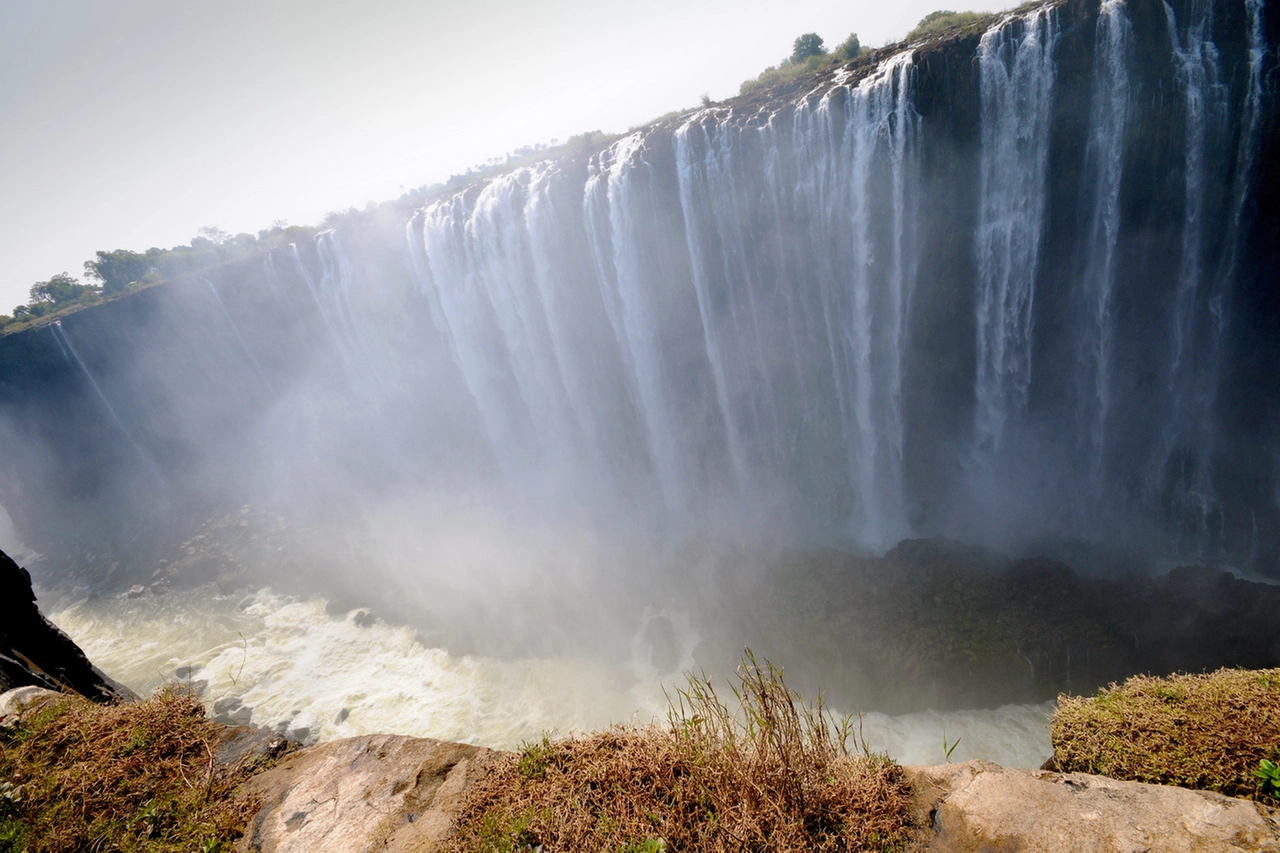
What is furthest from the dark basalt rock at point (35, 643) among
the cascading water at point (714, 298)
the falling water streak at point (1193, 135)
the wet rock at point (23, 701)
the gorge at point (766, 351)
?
the falling water streak at point (1193, 135)

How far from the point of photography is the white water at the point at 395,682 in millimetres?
8797

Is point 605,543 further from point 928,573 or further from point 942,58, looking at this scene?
point 942,58

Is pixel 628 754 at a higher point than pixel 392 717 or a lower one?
higher

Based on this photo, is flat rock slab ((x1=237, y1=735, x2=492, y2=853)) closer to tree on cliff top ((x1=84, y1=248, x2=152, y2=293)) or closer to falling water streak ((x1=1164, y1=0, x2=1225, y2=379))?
falling water streak ((x1=1164, y1=0, x2=1225, y2=379))

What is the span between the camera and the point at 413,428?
21.4 m

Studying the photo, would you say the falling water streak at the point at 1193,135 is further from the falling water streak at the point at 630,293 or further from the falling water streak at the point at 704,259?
the falling water streak at the point at 630,293

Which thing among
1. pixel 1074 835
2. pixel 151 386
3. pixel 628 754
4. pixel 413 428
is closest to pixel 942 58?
pixel 1074 835

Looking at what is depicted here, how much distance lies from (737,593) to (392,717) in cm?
859

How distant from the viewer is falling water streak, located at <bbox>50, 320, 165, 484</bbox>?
22.3 m

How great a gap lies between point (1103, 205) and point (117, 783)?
1574cm

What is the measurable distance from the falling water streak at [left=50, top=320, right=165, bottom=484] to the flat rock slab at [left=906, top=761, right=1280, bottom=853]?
110 ft

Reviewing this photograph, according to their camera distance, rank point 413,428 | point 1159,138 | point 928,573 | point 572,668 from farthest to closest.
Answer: point 413,428 < point 572,668 < point 928,573 < point 1159,138

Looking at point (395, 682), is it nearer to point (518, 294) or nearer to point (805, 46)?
point (518, 294)

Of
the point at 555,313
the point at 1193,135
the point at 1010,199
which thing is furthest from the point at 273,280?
the point at 1193,135
